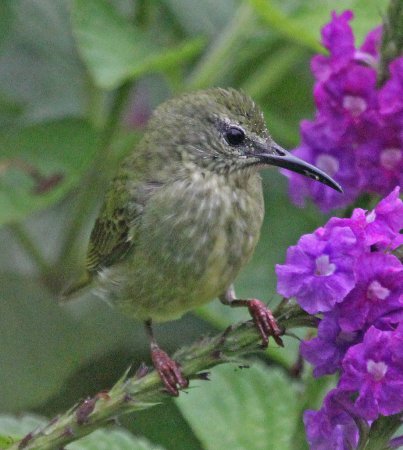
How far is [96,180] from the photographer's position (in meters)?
4.03

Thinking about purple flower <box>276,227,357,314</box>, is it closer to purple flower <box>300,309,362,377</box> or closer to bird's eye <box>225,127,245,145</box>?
purple flower <box>300,309,362,377</box>

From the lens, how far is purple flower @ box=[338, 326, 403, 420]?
6.13 feet

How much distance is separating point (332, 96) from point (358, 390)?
110 centimetres

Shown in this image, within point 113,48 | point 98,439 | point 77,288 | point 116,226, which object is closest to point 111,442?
point 98,439

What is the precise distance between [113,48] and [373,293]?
183cm

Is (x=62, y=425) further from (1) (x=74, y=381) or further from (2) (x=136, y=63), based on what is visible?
(1) (x=74, y=381)

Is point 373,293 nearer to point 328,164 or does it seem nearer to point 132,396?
point 132,396

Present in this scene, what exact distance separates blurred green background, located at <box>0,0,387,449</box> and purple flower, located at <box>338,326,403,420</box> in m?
1.35

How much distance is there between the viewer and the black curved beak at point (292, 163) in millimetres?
2596

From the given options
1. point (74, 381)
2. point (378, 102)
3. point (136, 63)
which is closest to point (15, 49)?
point (136, 63)

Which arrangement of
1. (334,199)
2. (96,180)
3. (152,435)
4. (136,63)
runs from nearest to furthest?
(334,199), (136,63), (152,435), (96,180)

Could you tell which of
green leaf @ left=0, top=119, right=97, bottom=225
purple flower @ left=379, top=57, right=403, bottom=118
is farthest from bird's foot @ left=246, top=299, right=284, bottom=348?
green leaf @ left=0, top=119, right=97, bottom=225

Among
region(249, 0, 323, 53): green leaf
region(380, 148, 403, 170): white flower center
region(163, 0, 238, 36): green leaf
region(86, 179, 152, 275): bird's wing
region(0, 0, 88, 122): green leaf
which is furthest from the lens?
region(0, 0, 88, 122): green leaf

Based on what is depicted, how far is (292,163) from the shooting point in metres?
2.72
